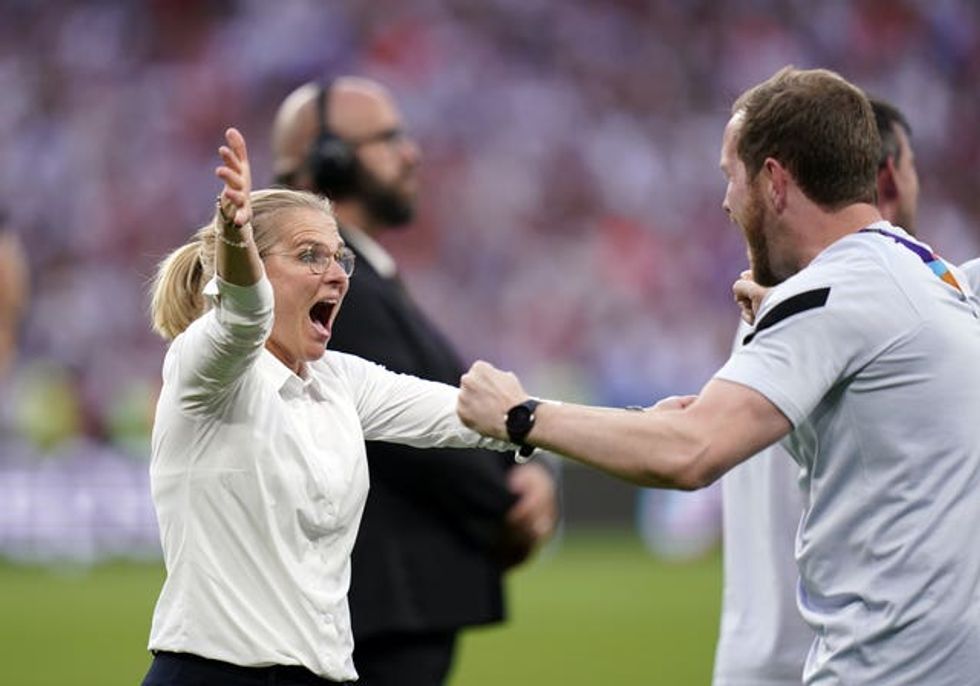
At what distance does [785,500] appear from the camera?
4637 millimetres

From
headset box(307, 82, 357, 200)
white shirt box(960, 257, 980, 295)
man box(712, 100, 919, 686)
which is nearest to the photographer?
white shirt box(960, 257, 980, 295)

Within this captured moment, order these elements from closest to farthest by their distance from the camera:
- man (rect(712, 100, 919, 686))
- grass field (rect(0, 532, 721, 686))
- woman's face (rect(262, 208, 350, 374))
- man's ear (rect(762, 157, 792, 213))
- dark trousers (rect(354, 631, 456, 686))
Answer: man's ear (rect(762, 157, 792, 213))
woman's face (rect(262, 208, 350, 374))
man (rect(712, 100, 919, 686))
dark trousers (rect(354, 631, 456, 686))
grass field (rect(0, 532, 721, 686))

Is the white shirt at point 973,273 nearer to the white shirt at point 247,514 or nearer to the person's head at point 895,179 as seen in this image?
the person's head at point 895,179

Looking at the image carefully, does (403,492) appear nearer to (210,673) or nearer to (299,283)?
(299,283)

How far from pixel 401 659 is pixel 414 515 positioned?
1.40 feet

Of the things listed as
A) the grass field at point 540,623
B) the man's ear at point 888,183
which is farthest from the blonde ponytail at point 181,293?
the grass field at point 540,623

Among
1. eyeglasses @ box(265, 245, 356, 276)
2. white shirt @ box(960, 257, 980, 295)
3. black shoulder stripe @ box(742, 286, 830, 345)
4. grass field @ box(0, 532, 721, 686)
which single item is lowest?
grass field @ box(0, 532, 721, 686)

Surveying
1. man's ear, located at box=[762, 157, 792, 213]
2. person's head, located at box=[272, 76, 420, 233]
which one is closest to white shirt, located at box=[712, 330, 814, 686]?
man's ear, located at box=[762, 157, 792, 213]

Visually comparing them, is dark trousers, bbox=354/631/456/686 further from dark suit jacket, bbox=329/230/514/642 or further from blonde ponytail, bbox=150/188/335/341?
blonde ponytail, bbox=150/188/335/341

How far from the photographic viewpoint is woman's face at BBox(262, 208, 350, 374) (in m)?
3.74

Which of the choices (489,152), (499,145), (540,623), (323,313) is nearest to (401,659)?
(323,313)

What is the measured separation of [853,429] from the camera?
3.43 metres

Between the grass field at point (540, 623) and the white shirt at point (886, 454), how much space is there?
6.56 metres

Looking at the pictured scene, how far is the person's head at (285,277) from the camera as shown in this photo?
147 inches
